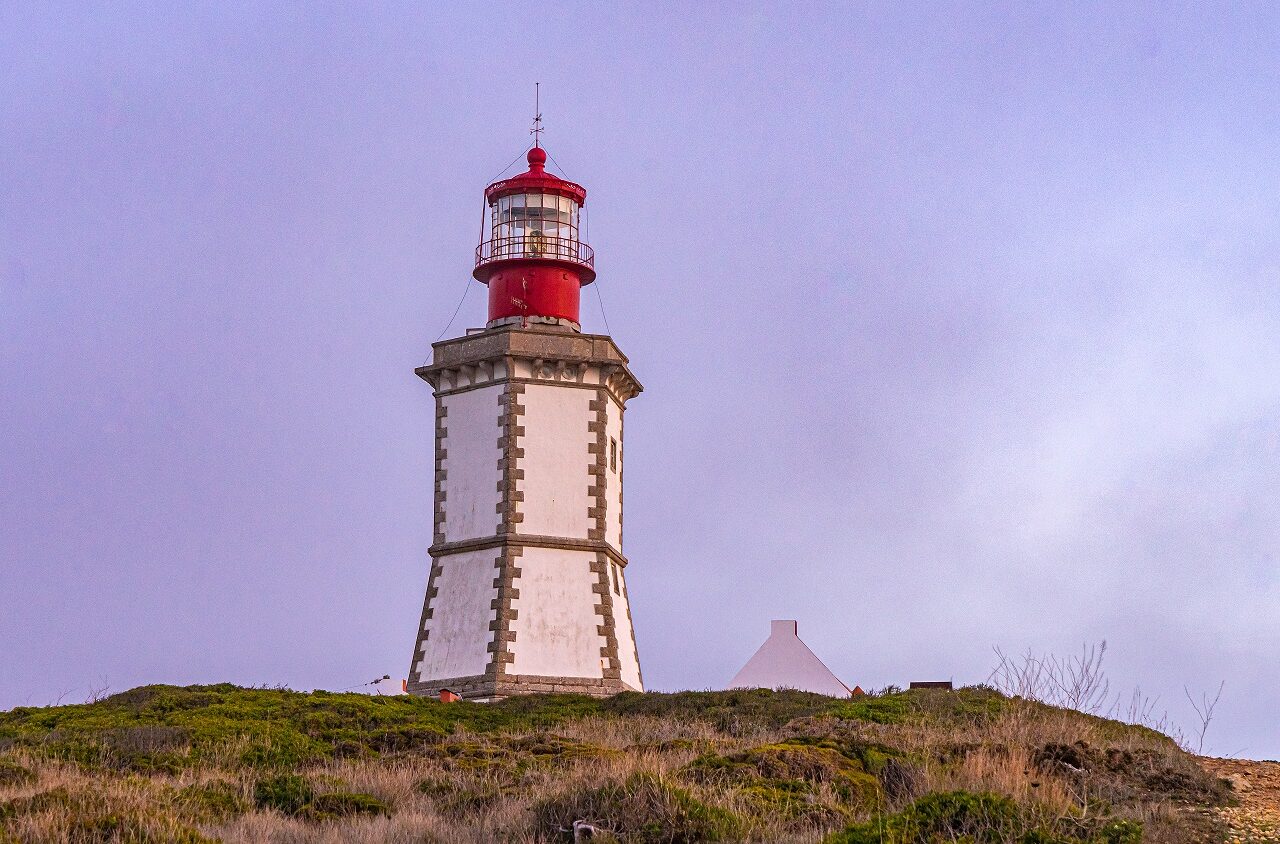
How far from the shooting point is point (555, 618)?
2675 centimetres

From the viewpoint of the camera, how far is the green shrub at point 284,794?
12.0 metres

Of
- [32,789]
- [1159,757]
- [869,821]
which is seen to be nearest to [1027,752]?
[1159,757]

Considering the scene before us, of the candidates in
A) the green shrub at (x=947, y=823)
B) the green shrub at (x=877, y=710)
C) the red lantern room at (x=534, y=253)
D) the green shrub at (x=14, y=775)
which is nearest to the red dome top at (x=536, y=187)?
the red lantern room at (x=534, y=253)

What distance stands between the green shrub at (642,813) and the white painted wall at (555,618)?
15.8 metres

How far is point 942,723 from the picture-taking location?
53.6ft

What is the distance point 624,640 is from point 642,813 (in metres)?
17.8

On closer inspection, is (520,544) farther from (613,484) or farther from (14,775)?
(14,775)

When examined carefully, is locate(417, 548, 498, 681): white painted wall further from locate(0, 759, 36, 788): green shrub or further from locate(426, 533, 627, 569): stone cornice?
locate(0, 759, 36, 788): green shrub

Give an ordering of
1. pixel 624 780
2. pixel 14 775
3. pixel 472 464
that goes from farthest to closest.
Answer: pixel 472 464 < pixel 14 775 < pixel 624 780

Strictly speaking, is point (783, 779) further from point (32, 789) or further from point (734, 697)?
point (734, 697)

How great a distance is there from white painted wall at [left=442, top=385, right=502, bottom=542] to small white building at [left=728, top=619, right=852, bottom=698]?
15.7ft

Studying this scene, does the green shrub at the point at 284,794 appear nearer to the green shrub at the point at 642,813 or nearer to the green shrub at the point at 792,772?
the green shrub at the point at 642,813

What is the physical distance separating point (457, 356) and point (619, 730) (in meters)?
11.1

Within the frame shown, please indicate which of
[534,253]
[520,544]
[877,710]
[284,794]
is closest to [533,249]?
[534,253]
